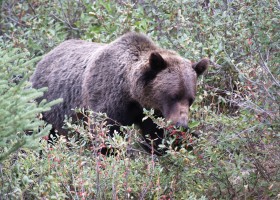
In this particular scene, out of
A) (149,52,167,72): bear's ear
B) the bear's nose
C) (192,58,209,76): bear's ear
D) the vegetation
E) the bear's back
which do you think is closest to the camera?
the vegetation

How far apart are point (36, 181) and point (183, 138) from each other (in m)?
1.40

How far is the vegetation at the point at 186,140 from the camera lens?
517 cm

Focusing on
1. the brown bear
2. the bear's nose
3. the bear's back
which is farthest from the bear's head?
the bear's back

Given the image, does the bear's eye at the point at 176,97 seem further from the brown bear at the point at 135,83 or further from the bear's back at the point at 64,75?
the bear's back at the point at 64,75

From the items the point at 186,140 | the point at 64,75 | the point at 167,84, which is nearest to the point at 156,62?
the point at 167,84

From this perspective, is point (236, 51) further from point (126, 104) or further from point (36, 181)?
point (36, 181)

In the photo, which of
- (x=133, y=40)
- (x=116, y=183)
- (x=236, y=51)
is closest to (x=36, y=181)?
(x=116, y=183)

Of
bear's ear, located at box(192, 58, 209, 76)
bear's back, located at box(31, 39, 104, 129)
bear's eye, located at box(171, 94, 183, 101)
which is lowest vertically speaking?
bear's back, located at box(31, 39, 104, 129)

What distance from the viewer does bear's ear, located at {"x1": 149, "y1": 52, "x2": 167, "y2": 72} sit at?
23.2 ft

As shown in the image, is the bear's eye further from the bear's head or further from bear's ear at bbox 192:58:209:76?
bear's ear at bbox 192:58:209:76

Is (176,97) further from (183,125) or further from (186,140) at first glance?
(186,140)

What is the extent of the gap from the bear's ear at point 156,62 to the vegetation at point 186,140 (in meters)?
0.54

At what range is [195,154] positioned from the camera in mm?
6266

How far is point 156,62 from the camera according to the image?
23.5ft
